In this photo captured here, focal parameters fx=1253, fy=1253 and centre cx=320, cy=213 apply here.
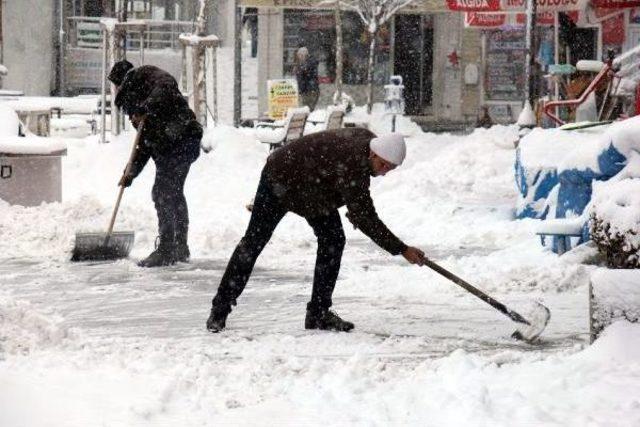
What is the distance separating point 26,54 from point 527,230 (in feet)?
97.3

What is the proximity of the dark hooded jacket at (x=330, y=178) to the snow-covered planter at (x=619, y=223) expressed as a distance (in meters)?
1.12

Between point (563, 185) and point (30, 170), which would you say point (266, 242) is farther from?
point (30, 170)

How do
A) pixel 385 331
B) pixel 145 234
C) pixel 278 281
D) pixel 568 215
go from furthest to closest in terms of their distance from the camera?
pixel 145 234
pixel 568 215
pixel 278 281
pixel 385 331

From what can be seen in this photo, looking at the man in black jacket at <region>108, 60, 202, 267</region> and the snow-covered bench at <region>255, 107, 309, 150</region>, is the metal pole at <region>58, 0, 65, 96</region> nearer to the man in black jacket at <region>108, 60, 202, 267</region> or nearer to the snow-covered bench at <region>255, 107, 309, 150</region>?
the snow-covered bench at <region>255, 107, 309, 150</region>

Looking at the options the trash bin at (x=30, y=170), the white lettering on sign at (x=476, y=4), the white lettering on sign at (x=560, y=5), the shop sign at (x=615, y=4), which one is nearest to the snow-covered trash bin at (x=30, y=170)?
the trash bin at (x=30, y=170)

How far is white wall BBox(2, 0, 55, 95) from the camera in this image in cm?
3888

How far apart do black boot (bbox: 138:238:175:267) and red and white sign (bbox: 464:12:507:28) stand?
18.0m

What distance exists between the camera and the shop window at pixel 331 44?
34.5m

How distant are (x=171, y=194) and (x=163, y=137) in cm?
49

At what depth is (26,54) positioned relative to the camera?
129ft

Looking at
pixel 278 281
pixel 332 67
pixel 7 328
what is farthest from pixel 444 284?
pixel 332 67

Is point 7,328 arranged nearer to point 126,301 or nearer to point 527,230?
point 126,301

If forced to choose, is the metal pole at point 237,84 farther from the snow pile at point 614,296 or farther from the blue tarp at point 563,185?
the snow pile at point 614,296

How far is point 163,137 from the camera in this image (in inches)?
417
